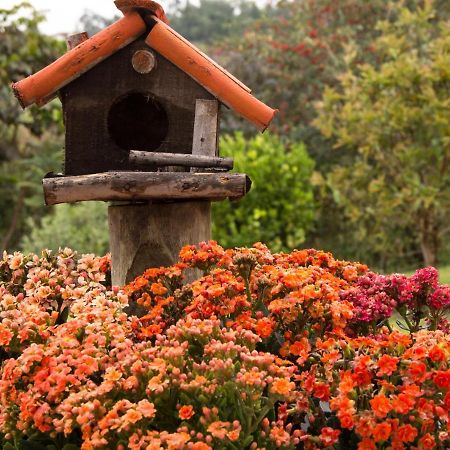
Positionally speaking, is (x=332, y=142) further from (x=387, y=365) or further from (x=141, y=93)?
(x=387, y=365)

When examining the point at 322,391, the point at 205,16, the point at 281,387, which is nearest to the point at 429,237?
the point at 322,391

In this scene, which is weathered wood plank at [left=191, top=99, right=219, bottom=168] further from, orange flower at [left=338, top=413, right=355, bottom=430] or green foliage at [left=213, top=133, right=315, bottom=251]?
green foliage at [left=213, top=133, right=315, bottom=251]

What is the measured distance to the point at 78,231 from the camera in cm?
1205

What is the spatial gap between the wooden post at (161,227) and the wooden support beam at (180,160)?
0.21 m

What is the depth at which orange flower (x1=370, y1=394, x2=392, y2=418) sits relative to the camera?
2.63 meters

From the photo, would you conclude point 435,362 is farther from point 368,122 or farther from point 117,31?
point 368,122

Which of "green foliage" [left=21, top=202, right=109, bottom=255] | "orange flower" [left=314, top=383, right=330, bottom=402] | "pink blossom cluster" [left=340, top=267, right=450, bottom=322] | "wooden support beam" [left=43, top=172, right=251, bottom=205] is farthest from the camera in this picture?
"green foliage" [left=21, top=202, right=109, bottom=255]

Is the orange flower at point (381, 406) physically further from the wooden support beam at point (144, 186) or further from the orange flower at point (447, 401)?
the wooden support beam at point (144, 186)

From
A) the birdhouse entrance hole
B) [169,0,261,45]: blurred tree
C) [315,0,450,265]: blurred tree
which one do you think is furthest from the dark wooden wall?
[169,0,261,45]: blurred tree

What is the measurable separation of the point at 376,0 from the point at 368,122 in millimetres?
5077

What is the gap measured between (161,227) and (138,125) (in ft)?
2.20

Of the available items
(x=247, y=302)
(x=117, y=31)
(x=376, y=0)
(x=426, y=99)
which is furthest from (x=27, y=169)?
(x=247, y=302)

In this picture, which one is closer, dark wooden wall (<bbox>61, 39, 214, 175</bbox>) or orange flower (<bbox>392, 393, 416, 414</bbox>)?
orange flower (<bbox>392, 393, 416, 414</bbox>)

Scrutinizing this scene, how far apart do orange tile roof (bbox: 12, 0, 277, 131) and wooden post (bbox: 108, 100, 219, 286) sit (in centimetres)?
14
